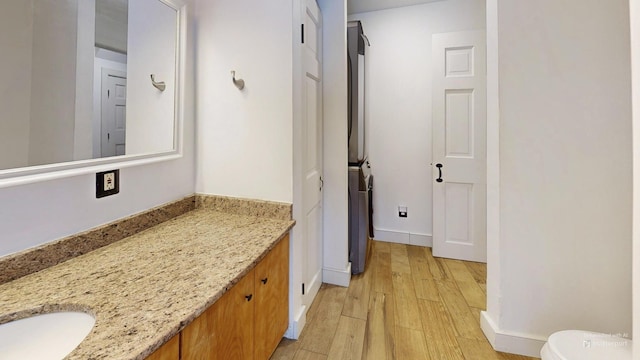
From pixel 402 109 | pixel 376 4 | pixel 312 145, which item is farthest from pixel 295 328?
pixel 376 4

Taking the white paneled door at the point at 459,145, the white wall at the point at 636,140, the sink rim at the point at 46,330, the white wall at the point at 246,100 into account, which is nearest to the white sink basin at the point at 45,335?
the sink rim at the point at 46,330

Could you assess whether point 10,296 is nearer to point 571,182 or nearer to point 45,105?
point 45,105

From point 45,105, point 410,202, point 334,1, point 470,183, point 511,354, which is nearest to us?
point 45,105

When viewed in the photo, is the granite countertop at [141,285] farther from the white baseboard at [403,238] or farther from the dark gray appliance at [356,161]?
the white baseboard at [403,238]

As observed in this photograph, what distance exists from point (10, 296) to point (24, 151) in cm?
45

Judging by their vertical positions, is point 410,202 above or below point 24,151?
below

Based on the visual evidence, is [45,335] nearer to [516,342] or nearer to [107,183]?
[107,183]

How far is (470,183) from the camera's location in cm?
277

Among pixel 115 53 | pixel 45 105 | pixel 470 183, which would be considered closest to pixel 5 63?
pixel 45 105

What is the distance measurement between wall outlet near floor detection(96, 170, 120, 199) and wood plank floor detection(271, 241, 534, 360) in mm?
1171

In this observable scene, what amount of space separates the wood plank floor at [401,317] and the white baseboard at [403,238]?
0.48 metres

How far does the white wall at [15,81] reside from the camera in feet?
2.97

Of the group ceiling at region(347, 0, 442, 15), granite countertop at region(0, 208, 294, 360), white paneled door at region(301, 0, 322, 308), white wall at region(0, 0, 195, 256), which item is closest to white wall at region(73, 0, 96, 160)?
white wall at region(0, 0, 195, 256)

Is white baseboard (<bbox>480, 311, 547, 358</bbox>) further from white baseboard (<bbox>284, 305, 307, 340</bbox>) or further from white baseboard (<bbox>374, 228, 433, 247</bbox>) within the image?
white baseboard (<bbox>374, 228, 433, 247</bbox>)
